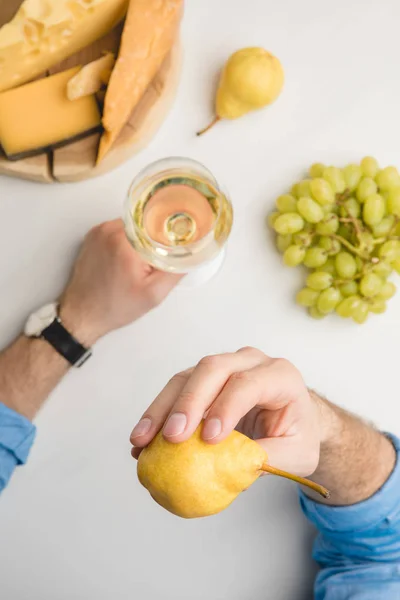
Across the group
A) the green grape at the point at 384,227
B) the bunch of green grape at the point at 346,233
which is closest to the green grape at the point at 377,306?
the bunch of green grape at the point at 346,233

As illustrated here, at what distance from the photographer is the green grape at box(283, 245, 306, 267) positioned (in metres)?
0.89

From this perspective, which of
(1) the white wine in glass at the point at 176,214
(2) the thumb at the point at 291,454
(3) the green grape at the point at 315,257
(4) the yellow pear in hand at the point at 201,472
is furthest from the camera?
(3) the green grape at the point at 315,257

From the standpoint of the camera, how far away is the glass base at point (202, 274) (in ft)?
3.06

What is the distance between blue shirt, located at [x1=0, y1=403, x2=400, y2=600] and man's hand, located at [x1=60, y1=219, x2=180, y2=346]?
171 mm

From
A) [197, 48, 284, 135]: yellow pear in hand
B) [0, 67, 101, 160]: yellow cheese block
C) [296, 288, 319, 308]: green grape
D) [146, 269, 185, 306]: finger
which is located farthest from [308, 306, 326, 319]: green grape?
[0, 67, 101, 160]: yellow cheese block

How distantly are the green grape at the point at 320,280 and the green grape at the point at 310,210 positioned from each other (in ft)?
0.26

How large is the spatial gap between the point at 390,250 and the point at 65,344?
0.50m

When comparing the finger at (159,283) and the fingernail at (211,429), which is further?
the finger at (159,283)

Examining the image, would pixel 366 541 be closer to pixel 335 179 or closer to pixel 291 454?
pixel 291 454

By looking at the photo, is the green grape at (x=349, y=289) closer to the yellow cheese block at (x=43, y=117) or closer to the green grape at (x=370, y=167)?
the green grape at (x=370, y=167)

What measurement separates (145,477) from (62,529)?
499 millimetres

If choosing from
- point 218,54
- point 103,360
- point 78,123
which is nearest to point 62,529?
point 103,360

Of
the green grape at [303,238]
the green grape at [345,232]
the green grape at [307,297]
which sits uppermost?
the green grape at [303,238]

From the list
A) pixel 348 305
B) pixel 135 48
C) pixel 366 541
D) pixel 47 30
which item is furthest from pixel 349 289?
pixel 47 30
